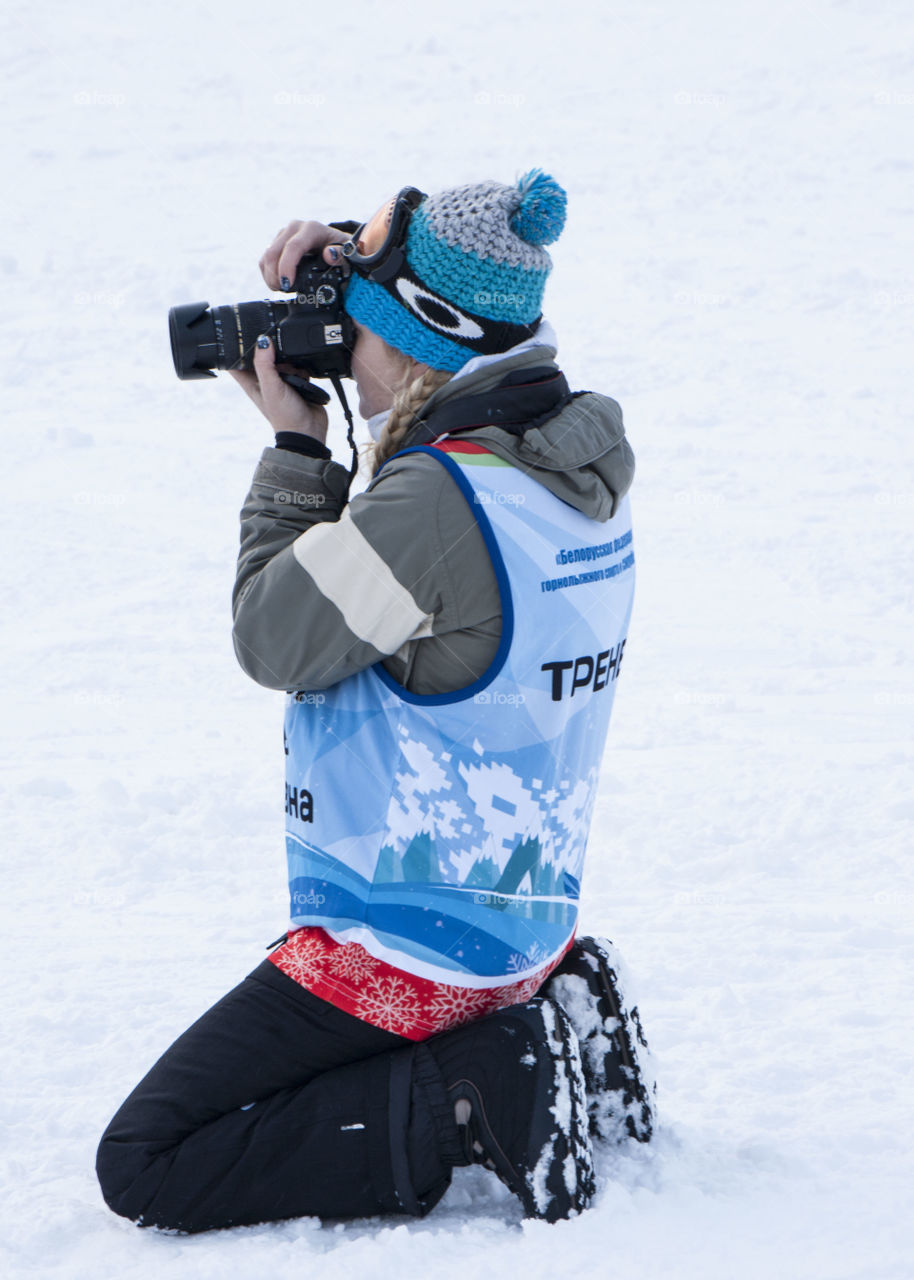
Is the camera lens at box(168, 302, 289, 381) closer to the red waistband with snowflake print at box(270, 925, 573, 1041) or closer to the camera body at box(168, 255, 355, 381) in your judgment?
the camera body at box(168, 255, 355, 381)

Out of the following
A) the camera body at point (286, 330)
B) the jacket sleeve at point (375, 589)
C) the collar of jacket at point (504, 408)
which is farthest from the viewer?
the camera body at point (286, 330)

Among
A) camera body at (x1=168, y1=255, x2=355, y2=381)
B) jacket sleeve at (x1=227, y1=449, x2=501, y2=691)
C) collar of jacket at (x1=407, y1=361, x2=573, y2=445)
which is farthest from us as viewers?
camera body at (x1=168, y1=255, x2=355, y2=381)

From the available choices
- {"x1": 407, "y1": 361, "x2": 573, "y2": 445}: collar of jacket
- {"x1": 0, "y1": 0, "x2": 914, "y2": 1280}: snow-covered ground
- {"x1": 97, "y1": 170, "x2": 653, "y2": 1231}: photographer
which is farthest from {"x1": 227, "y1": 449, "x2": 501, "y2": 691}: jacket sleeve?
{"x1": 0, "y1": 0, "x2": 914, "y2": 1280}: snow-covered ground

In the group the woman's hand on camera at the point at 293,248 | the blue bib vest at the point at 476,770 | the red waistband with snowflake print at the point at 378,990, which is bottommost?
the red waistband with snowflake print at the point at 378,990

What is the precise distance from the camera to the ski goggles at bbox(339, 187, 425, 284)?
2.02 m

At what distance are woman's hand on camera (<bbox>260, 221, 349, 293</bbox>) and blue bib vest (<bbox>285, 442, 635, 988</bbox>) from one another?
427mm

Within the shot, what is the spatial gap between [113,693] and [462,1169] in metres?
2.88

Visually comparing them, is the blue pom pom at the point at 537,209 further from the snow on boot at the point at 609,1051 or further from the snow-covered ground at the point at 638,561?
the snow-covered ground at the point at 638,561

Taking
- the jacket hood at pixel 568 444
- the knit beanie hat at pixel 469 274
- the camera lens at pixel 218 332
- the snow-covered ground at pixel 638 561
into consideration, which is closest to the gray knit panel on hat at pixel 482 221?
the knit beanie hat at pixel 469 274

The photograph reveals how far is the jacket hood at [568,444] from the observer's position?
189 cm

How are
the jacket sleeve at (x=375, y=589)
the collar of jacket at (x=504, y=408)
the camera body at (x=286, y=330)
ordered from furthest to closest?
the camera body at (x=286, y=330)
the collar of jacket at (x=504, y=408)
the jacket sleeve at (x=375, y=589)

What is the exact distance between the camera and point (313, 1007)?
79.5 inches

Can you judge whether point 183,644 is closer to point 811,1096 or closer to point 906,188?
point 811,1096

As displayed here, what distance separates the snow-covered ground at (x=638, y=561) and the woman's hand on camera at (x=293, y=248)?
1.42 metres
